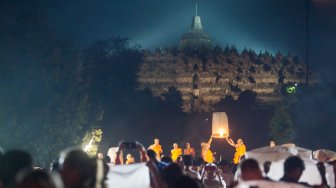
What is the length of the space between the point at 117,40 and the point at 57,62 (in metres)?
23.5

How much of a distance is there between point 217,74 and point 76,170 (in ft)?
159

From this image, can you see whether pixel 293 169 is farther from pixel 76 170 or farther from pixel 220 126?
pixel 220 126

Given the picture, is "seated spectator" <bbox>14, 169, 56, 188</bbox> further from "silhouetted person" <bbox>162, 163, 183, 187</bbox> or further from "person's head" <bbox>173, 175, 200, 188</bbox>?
"silhouetted person" <bbox>162, 163, 183, 187</bbox>

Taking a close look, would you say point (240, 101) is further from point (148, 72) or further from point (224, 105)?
point (148, 72)

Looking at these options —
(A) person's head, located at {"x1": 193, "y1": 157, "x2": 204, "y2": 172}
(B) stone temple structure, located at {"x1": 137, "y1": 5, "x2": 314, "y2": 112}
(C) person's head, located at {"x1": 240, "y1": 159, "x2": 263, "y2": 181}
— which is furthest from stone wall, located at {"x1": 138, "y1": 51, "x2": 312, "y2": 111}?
(C) person's head, located at {"x1": 240, "y1": 159, "x2": 263, "y2": 181}

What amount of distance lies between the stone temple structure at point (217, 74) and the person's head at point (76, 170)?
4578cm

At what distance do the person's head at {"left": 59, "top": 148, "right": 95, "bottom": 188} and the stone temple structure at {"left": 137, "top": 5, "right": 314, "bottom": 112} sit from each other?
45.8 m

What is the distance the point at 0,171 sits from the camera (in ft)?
16.8

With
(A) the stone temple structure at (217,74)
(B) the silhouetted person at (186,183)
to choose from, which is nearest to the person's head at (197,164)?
(B) the silhouetted person at (186,183)

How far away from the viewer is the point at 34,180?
12.5 feet

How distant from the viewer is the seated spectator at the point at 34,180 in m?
3.77

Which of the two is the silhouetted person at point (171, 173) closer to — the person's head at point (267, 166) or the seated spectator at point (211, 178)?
the person's head at point (267, 166)

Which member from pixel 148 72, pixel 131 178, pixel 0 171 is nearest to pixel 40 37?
pixel 131 178

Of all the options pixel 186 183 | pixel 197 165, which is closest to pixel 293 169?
pixel 186 183
